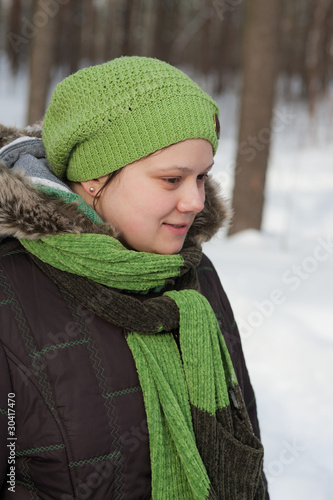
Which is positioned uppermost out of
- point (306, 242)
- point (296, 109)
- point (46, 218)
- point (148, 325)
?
point (296, 109)

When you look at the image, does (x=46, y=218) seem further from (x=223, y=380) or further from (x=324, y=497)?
(x=324, y=497)

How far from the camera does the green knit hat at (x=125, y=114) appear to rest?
136 centimetres

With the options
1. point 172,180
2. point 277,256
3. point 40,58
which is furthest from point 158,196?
point 40,58

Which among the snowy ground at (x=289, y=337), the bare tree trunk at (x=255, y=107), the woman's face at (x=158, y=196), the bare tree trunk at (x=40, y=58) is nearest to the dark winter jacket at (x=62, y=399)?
the woman's face at (x=158, y=196)

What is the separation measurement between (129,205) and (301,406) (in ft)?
7.36

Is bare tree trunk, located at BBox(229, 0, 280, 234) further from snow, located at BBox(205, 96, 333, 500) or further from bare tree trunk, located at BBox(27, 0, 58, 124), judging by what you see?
bare tree trunk, located at BBox(27, 0, 58, 124)

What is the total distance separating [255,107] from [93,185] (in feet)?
16.8

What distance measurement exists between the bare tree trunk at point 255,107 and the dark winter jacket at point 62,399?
529 centimetres

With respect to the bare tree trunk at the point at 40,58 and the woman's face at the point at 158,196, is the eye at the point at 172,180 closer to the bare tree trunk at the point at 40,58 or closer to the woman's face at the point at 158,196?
the woman's face at the point at 158,196

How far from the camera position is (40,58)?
8188mm

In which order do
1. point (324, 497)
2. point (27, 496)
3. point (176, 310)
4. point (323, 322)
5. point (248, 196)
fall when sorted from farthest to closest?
point (248, 196) < point (323, 322) < point (324, 497) < point (176, 310) < point (27, 496)

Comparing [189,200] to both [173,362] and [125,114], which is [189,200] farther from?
[173,362]

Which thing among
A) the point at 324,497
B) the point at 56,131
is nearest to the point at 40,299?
the point at 56,131

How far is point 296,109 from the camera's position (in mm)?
19203
